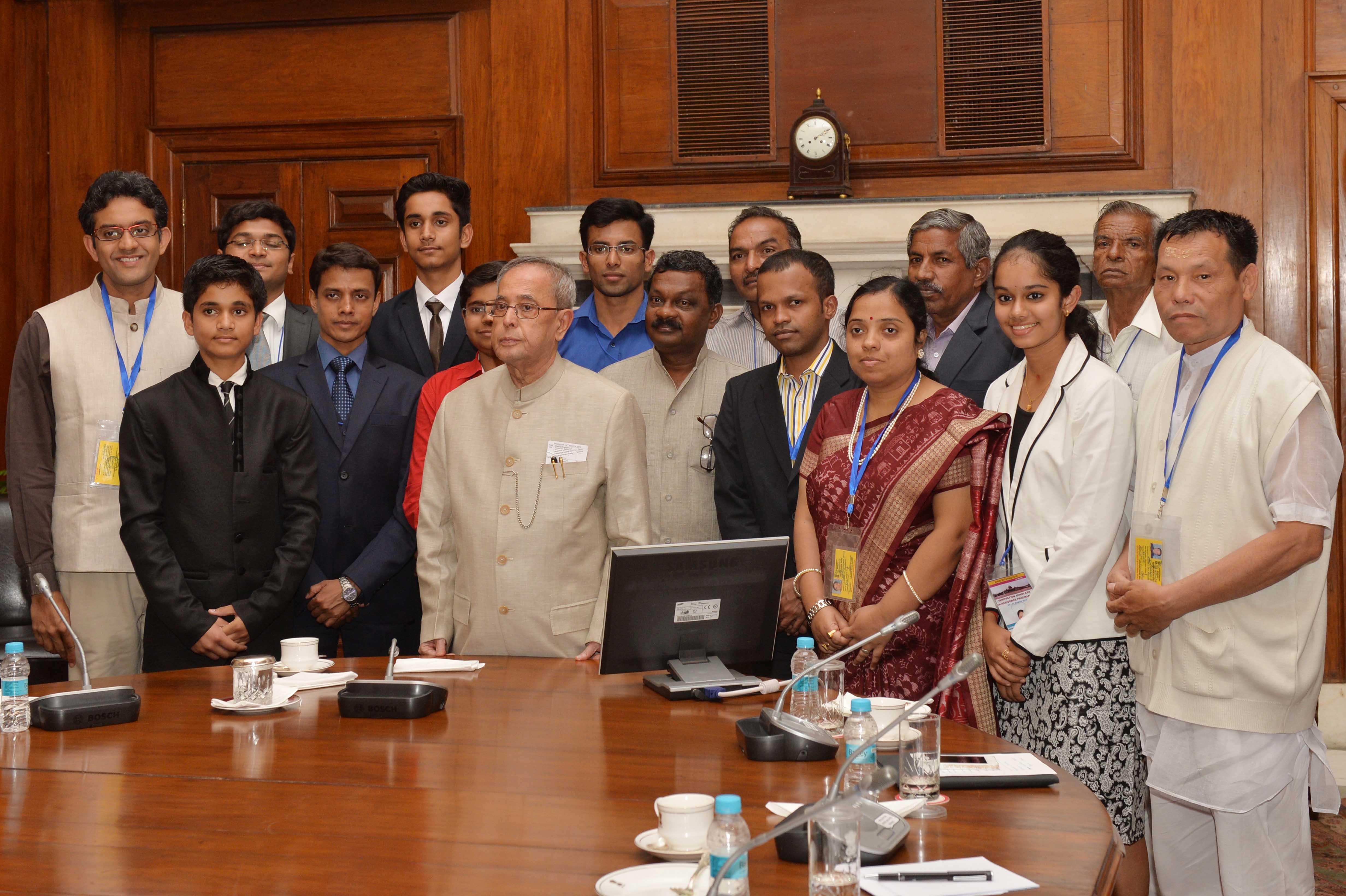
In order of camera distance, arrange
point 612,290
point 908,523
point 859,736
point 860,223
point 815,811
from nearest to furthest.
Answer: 1. point 815,811
2. point 859,736
3. point 908,523
4. point 612,290
5. point 860,223

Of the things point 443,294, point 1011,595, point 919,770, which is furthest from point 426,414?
point 919,770

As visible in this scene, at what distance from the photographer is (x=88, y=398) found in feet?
11.4

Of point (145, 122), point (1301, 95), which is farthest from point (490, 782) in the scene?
point (145, 122)

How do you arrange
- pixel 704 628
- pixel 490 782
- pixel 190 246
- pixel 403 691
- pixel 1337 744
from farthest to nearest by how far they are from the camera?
pixel 190 246 < pixel 1337 744 < pixel 704 628 < pixel 403 691 < pixel 490 782

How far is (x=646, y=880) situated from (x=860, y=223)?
12.5 ft

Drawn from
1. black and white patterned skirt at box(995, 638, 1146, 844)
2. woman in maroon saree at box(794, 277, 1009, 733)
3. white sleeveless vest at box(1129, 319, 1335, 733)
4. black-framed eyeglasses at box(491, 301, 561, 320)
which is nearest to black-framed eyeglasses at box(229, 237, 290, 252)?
black-framed eyeglasses at box(491, 301, 561, 320)

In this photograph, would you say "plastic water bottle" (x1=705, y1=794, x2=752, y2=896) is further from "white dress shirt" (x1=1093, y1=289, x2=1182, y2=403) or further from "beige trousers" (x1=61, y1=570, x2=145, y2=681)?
"beige trousers" (x1=61, y1=570, x2=145, y2=681)

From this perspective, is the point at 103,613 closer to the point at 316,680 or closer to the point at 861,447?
the point at 316,680

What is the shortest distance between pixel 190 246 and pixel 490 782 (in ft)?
15.2

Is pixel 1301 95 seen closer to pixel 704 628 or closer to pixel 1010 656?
pixel 1010 656

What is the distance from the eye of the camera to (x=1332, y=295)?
4.82 meters

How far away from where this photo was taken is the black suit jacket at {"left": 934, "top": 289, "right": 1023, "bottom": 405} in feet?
11.5

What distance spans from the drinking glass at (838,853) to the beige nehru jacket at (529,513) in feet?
5.20

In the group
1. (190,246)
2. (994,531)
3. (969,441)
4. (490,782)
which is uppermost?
(190,246)
